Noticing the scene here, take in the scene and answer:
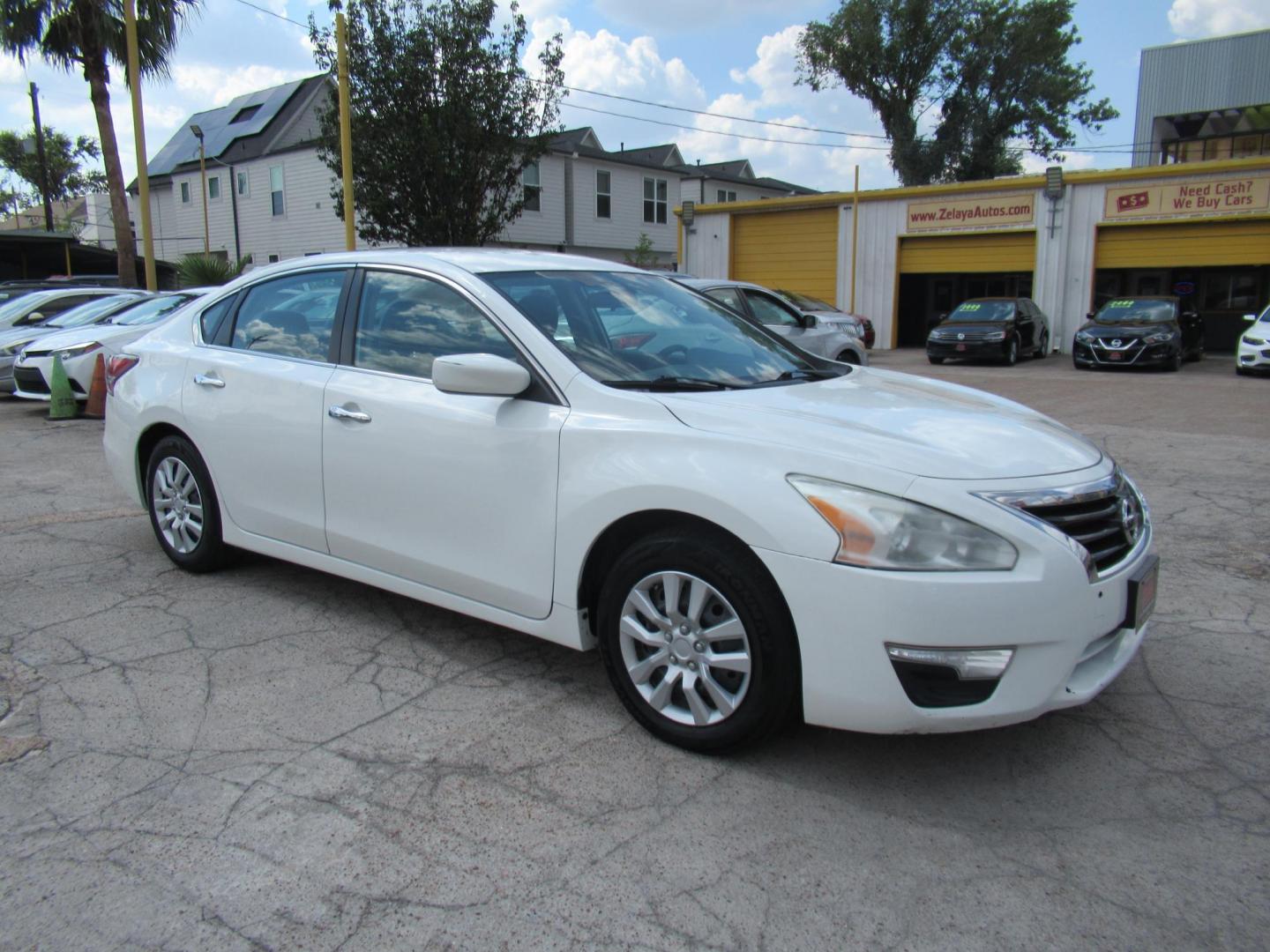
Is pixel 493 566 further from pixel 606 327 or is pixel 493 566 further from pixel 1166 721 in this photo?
pixel 1166 721

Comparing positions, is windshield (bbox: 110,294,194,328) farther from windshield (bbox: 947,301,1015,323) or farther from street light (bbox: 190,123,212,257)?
street light (bbox: 190,123,212,257)

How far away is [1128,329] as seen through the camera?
723 inches

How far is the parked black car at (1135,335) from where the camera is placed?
59.3 feet

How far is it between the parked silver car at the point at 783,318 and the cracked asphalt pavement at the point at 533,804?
714 centimetres

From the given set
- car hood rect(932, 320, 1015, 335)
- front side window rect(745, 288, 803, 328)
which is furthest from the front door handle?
car hood rect(932, 320, 1015, 335)

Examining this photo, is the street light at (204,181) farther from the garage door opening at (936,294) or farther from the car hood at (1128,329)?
the car hood at (1128,329)

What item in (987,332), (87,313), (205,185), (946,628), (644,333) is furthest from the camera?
(205,185)

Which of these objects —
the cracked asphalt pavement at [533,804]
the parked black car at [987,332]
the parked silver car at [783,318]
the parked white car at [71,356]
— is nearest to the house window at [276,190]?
the parked white car at [71,356]

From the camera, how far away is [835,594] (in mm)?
2658

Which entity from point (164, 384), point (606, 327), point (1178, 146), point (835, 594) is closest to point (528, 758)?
point (835, 594)

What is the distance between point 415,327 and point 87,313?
39.4ft

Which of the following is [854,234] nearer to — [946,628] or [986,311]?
[986,311]

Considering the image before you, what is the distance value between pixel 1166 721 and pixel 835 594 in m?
1.54

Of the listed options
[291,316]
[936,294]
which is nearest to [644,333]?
[291,316]
